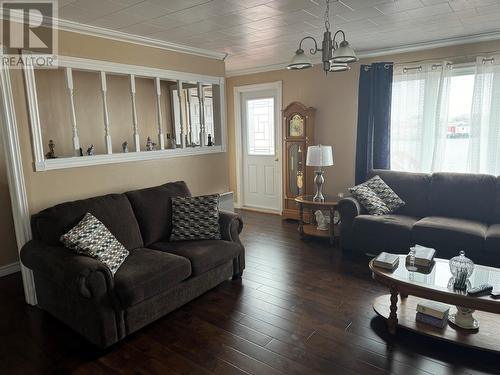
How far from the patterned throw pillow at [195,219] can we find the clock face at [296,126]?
7.71 feet

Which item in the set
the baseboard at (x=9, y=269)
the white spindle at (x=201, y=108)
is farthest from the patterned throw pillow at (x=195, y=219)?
the baseboard at (x=9, y=269)

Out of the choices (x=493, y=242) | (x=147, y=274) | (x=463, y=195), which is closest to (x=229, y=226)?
(x=147, y=274)

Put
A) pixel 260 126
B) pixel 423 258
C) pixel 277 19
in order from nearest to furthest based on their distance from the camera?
1. pixel 423 258
2. pixel 277 19
3. pixel 260 126

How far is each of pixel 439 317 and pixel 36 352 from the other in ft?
9.26

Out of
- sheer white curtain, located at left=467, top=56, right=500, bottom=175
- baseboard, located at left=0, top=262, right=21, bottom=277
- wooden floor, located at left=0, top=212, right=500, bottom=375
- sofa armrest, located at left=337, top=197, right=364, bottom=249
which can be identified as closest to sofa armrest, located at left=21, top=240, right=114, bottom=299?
wooden floor, located at left=0, top=212, right=500, bottom=375

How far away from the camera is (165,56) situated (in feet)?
12.8

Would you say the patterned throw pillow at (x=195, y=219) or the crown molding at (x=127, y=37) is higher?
the crown molding at (x=127, y=37)

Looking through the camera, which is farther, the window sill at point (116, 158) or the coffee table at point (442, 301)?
the window sill at point (116, 158)

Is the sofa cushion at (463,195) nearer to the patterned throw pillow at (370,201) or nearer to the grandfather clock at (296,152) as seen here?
the patterned throw pillow at (370,201)

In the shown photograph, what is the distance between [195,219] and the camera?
3.28m

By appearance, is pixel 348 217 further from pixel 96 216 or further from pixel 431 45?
pixel 96 216

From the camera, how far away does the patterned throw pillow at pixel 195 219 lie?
10.6ft

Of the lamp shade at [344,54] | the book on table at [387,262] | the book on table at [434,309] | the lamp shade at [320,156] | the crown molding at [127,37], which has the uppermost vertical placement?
the crown molding at [127,37]

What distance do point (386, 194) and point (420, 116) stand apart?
1.10 m
